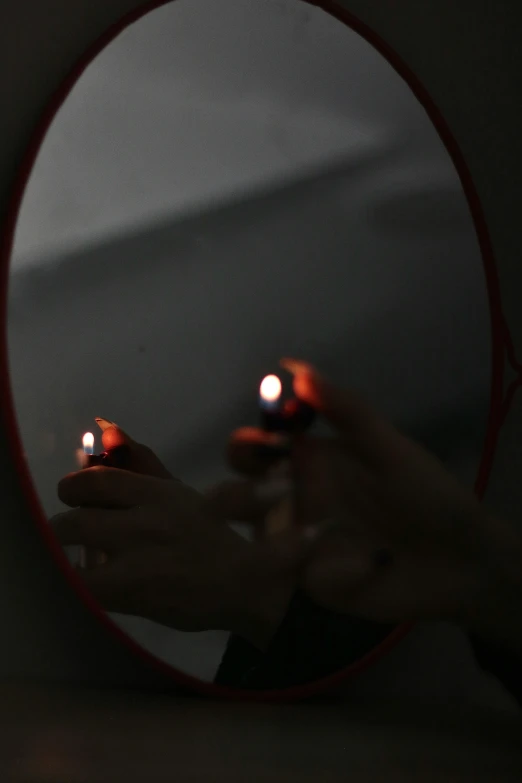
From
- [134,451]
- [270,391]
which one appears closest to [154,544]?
[134,451]

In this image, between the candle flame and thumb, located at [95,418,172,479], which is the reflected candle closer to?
the candle flame

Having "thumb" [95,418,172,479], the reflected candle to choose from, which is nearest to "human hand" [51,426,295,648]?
"thumb" [95,418,172,479]

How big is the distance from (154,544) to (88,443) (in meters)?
0.13

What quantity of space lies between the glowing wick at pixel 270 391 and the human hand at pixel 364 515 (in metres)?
0.04

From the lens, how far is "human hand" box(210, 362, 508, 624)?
2.67ft

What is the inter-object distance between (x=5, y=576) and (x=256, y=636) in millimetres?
289

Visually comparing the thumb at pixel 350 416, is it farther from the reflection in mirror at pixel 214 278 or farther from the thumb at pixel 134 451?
the thumb at pixel 134 451

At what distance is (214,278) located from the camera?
86 centimetres

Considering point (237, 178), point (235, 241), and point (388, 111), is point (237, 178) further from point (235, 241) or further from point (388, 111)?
point (388, 111)

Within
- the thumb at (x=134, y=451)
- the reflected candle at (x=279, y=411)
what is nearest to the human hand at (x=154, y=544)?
the thumb at (x=134, y=451)

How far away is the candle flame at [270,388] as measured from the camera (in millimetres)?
855

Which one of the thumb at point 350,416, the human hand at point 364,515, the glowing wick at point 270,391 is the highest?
the glowing wick at point 270,391

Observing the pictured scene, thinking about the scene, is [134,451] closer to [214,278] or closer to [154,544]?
[154,544]

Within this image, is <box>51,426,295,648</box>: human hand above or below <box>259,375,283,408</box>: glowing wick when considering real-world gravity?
below
